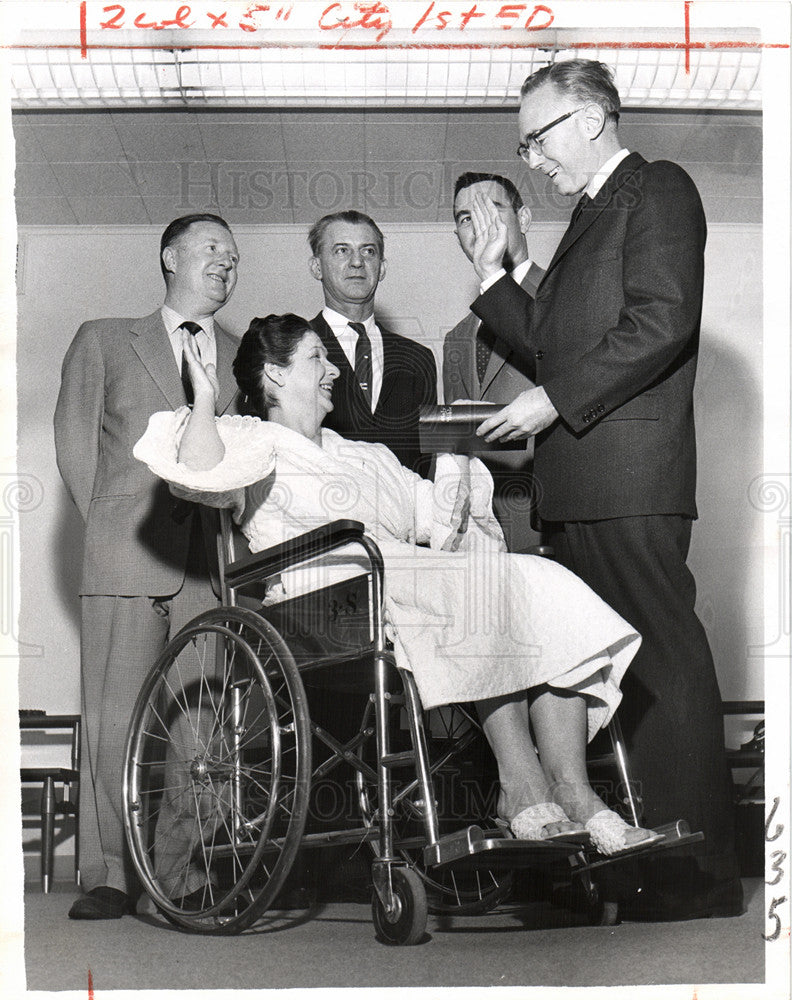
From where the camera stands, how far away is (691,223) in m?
2.62

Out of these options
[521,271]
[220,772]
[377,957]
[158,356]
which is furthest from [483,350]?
[377,957]

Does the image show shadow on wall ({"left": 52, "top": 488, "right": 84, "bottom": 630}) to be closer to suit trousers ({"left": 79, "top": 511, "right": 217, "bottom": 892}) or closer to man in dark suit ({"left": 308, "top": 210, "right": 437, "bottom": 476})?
suit trousers ({"left": 79, "top": 511, "right": 217, "bottom": 892})

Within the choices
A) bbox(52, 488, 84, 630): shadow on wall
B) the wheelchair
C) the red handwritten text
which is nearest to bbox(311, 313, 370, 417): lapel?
the wheelchair

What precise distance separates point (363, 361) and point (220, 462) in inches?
34.9

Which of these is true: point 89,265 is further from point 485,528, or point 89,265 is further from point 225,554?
point 485,528

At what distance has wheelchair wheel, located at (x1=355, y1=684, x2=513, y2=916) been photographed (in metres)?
2.71

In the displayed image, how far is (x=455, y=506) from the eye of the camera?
8.82 feet

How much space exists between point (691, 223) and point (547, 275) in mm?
344

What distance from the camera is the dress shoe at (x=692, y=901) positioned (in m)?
2.44

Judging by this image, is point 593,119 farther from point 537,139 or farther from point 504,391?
point 504,391

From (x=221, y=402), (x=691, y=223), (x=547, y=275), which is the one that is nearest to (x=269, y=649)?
(x=221, y=402)

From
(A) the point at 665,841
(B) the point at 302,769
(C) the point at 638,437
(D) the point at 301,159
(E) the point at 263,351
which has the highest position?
(D) the point at 301,159

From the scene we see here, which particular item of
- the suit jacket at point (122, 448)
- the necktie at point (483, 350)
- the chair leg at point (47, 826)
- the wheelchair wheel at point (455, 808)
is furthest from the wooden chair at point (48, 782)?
the necktie at point (483, 350)

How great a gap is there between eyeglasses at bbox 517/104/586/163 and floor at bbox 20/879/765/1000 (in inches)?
66.4
